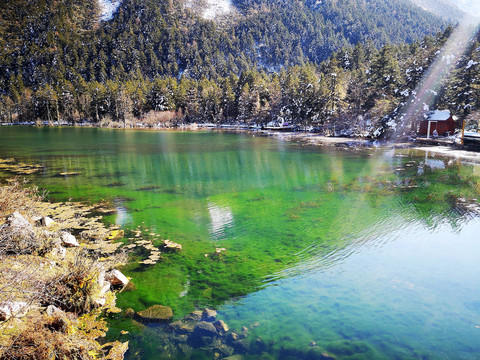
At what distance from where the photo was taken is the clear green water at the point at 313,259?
272 inches

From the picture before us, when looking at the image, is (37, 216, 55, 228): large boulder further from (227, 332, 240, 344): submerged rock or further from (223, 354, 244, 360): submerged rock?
(223, 354, 244, 360): submerged rock

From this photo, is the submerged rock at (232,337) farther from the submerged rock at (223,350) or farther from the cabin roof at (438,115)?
the cabin roof at (438,115)

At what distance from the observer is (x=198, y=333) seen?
6.80 m

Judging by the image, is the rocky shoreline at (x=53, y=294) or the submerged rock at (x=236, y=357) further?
the submerged rock at (x=236, y=357)

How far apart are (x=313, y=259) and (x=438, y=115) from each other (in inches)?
→ 1773

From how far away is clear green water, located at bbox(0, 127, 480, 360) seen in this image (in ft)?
22.7

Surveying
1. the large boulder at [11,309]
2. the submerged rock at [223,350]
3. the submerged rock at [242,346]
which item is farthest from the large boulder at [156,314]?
the large boulder at [11,309]

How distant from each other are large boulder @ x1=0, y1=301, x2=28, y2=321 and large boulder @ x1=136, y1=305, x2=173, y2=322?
2.37 meters

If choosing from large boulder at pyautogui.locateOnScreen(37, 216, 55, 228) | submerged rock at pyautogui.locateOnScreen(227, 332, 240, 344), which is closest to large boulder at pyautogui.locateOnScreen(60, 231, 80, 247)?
large boulder at pyautogui.locateOnScreen(37, 216, 55, 228)

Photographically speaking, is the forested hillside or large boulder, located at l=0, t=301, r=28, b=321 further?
the forested hillside

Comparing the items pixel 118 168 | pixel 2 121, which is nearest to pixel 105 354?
pixel 118 168

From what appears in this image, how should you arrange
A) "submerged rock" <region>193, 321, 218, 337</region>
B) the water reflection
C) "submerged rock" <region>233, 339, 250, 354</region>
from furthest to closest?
the water reflection, "submerged rock" <region>193, 321, 218, 337</region>, "submerged rock" <region>233, 339, 250, 354</region>

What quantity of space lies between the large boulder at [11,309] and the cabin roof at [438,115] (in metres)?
51.4

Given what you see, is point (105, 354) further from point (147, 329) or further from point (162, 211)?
point (162, 211)
